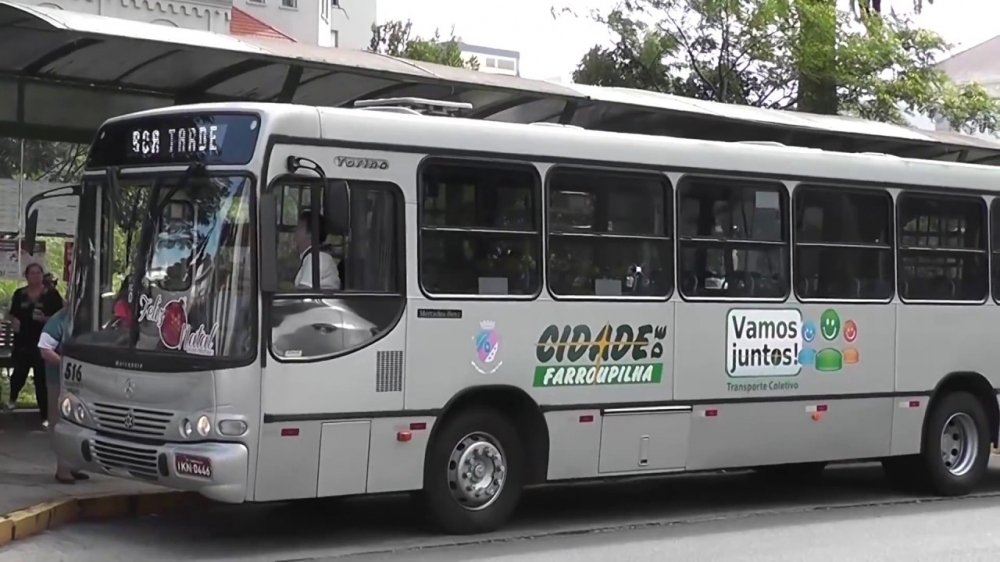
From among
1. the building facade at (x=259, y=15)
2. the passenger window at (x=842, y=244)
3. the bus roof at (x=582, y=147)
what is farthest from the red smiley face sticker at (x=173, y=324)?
the passenger window at (x=842, y=244)

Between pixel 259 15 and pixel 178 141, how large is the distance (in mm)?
53391

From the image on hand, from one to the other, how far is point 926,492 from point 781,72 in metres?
19.8

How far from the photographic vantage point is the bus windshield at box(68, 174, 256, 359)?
31.1 ft

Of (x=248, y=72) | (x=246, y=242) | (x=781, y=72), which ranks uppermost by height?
(x=781, y=72)

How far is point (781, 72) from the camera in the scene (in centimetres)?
3259

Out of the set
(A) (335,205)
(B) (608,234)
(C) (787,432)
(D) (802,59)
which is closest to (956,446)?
(C) (787,432)

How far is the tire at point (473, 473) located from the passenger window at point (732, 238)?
221cm

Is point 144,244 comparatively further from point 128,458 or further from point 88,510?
point 88,510

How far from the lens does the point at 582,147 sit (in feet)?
37.2

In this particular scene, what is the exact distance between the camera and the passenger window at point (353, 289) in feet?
31.6

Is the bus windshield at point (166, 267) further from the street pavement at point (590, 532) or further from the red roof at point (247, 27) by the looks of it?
the red roof at point (247, 27)

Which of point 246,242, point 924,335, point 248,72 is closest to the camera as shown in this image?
point 246,242

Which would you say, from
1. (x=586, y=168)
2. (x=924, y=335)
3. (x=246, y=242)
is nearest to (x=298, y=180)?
(x=246, y=242)

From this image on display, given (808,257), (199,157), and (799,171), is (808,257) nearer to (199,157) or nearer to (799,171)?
(799,171)
